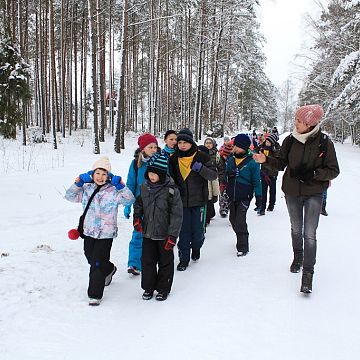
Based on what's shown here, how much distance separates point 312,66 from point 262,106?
2579cm

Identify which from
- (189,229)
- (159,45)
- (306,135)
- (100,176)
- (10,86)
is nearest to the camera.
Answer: (100,176)

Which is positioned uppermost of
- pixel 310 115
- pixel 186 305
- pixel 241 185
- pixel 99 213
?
pixel 310 115

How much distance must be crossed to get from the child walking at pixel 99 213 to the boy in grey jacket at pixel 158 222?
0.24 metres

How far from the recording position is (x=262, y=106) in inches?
2174

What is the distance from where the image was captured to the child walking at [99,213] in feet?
14.1

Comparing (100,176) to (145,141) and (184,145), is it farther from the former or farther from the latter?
(184,145)

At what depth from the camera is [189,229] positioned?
5547 millimetres

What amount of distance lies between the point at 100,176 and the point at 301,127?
2392 millimetres

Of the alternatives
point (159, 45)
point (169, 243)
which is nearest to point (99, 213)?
point (169, 243)

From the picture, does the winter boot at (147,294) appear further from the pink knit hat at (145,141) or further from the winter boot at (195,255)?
the pink knit hat at (145,141)

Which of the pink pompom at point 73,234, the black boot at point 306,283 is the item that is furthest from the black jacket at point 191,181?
the black boot at point 306,283

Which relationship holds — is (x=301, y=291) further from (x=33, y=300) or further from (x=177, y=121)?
(x=177, y=121)

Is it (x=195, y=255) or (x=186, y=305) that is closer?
(x=186, y=305)

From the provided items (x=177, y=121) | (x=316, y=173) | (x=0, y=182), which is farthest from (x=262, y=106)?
(x=316, y=173)
